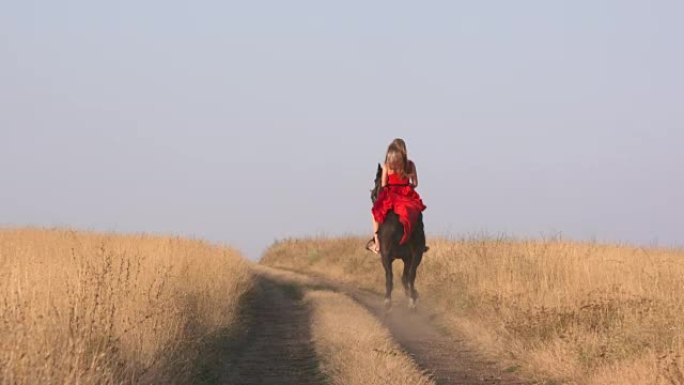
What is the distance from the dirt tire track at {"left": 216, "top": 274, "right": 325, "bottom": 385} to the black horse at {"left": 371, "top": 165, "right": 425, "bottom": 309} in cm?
168

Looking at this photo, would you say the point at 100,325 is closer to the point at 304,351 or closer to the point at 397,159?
the point at 304,351

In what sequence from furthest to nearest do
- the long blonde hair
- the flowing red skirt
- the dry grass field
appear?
the long blonde hair, the flowing red skirt, the dry grass field

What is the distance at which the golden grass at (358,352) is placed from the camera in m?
7.39

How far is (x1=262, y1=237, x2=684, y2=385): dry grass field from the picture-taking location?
27.8 ft

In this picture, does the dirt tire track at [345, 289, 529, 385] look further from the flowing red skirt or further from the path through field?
the flowing red skirt

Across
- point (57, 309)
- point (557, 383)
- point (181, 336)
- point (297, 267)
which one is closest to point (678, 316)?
point (557, 383)

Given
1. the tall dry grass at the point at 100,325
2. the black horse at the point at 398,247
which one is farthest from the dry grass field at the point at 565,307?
the tall dry grass at the point at 100,325

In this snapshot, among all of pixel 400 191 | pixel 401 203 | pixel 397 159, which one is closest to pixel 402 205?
pixel 401 203

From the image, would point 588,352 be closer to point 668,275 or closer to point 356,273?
point 668,275

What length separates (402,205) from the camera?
14.5 metres

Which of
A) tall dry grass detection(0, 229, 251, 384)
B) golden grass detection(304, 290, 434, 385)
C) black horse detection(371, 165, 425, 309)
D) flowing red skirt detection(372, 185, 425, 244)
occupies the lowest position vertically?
golden grass detection(304, 290, 434, 385)

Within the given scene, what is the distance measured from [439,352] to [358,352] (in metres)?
2.60

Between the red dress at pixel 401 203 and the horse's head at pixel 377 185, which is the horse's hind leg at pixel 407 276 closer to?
the red dress at pixel 401 203

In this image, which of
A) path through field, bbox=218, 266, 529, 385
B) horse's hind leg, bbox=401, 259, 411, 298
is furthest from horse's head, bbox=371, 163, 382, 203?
path through field, bbox=218, 266, 529, 385
